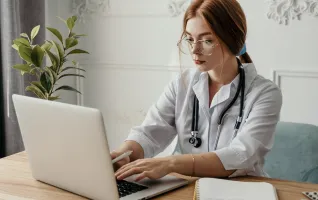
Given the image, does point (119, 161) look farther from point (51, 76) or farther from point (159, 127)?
point (51, 76)

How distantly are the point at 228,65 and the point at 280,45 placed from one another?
1.02 meters

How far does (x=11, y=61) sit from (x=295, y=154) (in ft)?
5.61

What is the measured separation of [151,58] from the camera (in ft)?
11.2

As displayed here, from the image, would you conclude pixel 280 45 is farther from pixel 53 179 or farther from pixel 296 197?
pixel 53 179

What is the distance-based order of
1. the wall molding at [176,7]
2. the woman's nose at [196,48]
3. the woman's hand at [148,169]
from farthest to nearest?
the wall molding at [176,7] < the woman's nose at [196,48] < the woman's hand at [148,169]

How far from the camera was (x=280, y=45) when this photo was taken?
292 cm

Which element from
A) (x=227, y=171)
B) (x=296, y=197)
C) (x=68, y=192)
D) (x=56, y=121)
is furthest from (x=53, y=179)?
(x=296, y=197)

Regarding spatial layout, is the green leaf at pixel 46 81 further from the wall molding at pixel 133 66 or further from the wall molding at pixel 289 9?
the wall molding at pixel 289 9

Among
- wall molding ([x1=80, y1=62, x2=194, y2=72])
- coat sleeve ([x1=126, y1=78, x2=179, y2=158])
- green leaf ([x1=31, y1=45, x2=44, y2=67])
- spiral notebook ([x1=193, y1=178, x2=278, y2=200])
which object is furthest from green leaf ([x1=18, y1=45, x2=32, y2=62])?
spiral notebook ([x1=193, y1=178, x2=278, y2=200])

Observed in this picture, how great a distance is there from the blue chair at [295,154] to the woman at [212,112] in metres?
0.28

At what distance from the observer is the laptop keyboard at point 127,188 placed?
150 cm

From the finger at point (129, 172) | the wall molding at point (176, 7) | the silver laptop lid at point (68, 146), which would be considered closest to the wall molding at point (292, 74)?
the wall molding at point (176, 7)

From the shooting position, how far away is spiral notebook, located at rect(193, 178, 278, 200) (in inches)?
56.3

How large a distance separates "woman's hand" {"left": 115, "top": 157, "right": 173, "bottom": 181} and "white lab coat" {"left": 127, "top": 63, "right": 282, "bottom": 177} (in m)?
0.20
